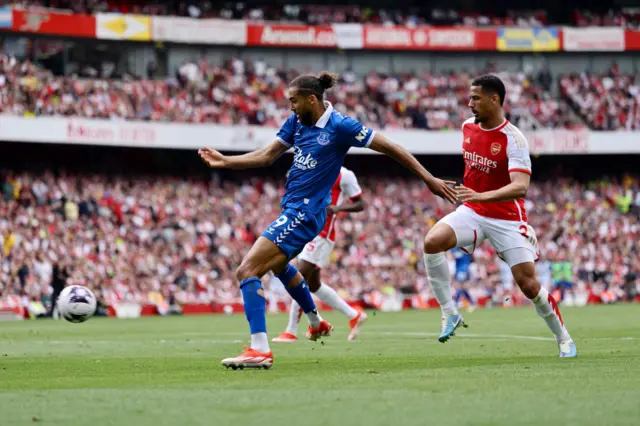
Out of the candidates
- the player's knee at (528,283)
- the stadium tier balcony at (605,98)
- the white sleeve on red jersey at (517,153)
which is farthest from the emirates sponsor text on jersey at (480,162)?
the stadium tier balcony at (605,98)

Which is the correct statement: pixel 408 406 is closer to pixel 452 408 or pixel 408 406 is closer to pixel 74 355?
pixel 452 408

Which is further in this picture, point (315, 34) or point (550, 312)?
point (315, 34)

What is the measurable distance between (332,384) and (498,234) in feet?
12.5

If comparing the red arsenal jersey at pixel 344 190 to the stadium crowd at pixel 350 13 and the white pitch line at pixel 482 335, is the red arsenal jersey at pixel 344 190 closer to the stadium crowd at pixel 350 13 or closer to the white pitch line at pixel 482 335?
the white pitch line at pixel 482 335

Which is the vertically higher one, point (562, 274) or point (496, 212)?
point (496, 212)

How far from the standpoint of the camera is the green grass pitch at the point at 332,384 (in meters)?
6.15

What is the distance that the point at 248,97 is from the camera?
1599 inches

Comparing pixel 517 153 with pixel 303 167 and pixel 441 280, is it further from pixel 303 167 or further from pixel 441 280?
pixel 303 167

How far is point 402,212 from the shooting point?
39.6 meters

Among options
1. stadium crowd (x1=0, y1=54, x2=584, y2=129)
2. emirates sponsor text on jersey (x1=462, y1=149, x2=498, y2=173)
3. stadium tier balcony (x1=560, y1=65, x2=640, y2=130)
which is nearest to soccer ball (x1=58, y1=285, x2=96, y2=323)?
emirates sponsor text on jersey (x1=462, y1=149, x2=498, y2=173)

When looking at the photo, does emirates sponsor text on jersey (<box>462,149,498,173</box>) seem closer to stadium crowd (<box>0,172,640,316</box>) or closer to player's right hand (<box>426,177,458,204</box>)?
player's right hand (<box>426,177,458,204</box>)

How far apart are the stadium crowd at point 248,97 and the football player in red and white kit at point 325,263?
844 inches

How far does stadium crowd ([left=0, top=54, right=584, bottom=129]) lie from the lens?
36.3 meters

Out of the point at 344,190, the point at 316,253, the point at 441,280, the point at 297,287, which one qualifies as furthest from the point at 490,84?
the point at 344,190
